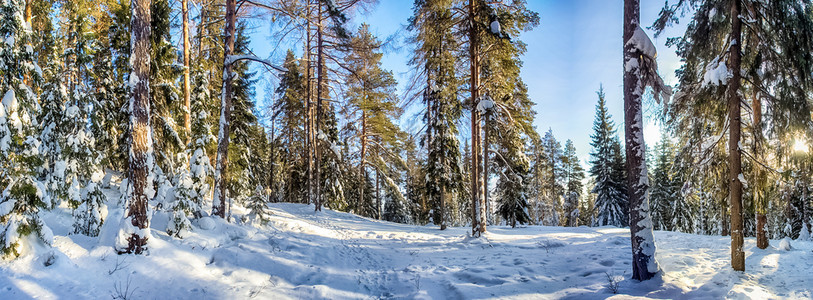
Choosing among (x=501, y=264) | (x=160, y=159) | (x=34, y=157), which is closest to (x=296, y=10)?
(x=160, y=159)

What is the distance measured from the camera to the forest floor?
5.08 m

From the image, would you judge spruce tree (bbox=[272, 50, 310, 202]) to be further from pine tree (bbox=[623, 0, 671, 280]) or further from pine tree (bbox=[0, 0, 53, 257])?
pine tree (bbox=[623, 0, 671, 280])

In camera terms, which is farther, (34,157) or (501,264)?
(501,264)

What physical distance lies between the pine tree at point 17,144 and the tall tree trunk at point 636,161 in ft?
32.9

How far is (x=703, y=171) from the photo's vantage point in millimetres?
8945

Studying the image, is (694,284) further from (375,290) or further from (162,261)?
(162,261)

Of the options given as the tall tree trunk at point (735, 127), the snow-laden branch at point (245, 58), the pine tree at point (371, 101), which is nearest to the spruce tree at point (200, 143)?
the snow-laden branch at point (245, 58)

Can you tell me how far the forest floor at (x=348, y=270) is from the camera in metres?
5.08

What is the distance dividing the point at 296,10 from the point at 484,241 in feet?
32.7

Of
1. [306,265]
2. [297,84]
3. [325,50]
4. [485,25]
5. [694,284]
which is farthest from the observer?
[297,84]

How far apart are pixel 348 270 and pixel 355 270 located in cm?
17

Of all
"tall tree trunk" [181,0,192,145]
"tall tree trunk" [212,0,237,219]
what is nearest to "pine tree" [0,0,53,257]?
"tall tree trunk" [212,0,237,219]

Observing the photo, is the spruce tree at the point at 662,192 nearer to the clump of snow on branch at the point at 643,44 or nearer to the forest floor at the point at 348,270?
the forest floor at the point at 348,270

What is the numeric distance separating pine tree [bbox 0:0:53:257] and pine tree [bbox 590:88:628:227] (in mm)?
32209
